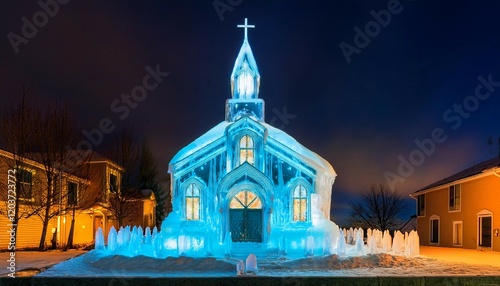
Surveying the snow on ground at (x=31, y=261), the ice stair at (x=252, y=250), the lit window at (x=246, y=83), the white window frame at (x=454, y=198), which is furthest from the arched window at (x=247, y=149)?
the white window frame at (x=454, y=198)

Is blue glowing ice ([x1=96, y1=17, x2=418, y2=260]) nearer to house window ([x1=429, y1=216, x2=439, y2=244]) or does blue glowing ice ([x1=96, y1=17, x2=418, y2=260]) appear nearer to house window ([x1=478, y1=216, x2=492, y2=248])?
house window ([x1=478, y1=216, x2=492, y2=248])

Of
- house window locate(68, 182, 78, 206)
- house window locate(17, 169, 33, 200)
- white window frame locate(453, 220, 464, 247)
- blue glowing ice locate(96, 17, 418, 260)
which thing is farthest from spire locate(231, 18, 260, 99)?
white window frame locate(453, 220, 464, 247)

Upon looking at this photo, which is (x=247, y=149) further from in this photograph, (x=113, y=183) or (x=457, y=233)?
(x=113, y=183)

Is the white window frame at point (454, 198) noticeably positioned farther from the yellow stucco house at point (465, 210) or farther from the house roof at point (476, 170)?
the house roof at point (476, 170)

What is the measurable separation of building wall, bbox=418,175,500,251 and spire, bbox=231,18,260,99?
15.9 m

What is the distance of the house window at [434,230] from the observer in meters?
40.2

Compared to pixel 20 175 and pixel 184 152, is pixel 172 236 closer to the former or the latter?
pixel 184 152

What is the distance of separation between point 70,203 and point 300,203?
66.7 ft

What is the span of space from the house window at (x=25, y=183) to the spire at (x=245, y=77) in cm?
1436

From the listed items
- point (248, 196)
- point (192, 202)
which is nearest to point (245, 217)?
point (248, 196)

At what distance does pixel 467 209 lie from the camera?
3441cm

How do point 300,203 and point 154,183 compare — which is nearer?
point 300,203

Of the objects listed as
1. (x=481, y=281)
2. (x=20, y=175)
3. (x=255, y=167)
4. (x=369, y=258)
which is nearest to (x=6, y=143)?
(x=20, y=175)

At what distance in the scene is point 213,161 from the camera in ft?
89.5
